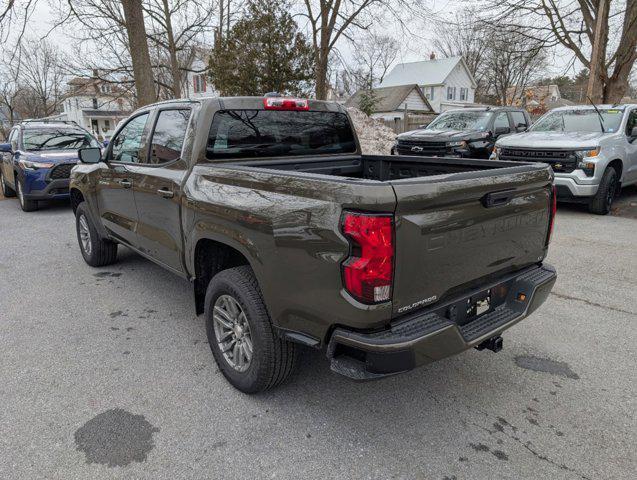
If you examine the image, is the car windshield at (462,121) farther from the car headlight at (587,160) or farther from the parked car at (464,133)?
the car headlight at (587,160)

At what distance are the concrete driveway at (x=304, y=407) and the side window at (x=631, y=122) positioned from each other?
583 centimetres

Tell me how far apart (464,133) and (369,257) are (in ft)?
33.8

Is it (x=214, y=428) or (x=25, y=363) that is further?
(x=25, y=363)

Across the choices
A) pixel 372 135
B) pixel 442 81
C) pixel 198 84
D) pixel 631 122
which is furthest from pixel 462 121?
pixel 198 84

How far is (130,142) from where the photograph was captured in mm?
4406

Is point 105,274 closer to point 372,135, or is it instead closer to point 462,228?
point 462,228

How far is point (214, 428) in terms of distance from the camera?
2670 mm

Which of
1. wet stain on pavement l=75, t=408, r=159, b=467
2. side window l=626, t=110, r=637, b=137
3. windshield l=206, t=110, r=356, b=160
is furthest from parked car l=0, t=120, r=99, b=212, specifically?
side window l=626, t=110, r=637, b=137

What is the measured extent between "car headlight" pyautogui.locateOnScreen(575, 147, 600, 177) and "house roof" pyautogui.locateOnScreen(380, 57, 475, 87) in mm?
43057

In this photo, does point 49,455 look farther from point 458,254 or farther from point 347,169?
point 347,169

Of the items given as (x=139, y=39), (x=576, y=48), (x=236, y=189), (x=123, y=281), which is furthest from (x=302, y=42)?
(x=236, y=189)

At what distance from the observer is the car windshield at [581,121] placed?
28.6 ft

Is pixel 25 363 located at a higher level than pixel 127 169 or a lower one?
lower

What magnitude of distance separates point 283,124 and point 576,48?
59.1 ft
